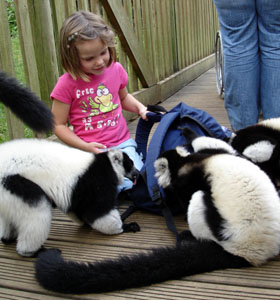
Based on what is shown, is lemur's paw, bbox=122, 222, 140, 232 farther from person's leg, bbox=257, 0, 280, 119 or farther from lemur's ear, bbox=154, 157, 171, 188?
person's leg, bbox=257, 0, 280, 119

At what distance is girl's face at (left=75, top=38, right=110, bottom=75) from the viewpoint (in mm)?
3230

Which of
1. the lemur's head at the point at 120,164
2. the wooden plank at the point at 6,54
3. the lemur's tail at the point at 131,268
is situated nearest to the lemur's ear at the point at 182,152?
the lemur's head at the point at 120,164

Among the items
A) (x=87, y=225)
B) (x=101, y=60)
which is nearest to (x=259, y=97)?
(x=101, y=60)

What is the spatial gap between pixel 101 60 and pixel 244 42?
5.69ft

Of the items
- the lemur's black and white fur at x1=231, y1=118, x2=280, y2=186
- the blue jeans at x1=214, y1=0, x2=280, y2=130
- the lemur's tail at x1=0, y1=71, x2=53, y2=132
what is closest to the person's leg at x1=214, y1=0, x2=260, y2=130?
the blue jeans at x1=214, y1=0, x2=280, y2=130

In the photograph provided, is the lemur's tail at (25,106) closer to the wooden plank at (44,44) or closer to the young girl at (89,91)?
the young girl at (89,91)

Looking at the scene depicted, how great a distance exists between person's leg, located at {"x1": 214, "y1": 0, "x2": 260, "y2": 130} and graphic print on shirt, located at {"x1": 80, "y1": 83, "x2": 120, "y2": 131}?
151 centimetres

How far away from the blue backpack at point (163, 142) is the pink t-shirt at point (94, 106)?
1.46 feet

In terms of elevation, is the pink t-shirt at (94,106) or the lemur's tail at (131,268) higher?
the pink t-shirt at (94,106)

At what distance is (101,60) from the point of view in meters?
3.30

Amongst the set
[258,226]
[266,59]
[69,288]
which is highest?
[266,59]

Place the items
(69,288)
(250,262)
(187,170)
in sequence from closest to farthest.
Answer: (69,288)
(250,262)
(187,170)

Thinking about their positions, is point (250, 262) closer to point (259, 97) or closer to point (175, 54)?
point (259, 97)

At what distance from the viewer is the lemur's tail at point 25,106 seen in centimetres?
219
